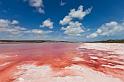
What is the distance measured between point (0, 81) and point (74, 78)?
10.7 feet

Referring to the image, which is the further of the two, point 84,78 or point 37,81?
point 84,78

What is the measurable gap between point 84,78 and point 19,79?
2.96 metres

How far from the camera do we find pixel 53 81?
7738 millimetres

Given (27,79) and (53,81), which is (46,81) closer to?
(53,81)

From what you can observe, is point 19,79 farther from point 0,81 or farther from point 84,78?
point 84,78

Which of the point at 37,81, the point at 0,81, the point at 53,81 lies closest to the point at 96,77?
the point at 53,81

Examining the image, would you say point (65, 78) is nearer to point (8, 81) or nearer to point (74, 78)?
point (74, 78)

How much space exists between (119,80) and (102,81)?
755 mm

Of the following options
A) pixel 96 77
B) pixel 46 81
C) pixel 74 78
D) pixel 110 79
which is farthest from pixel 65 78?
pixel 110 79

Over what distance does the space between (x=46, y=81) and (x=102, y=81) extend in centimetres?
241

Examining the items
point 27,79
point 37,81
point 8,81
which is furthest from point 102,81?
point 8,81

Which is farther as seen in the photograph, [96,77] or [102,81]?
[96,77]

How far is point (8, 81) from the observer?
769 cm

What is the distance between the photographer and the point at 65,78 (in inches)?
321
